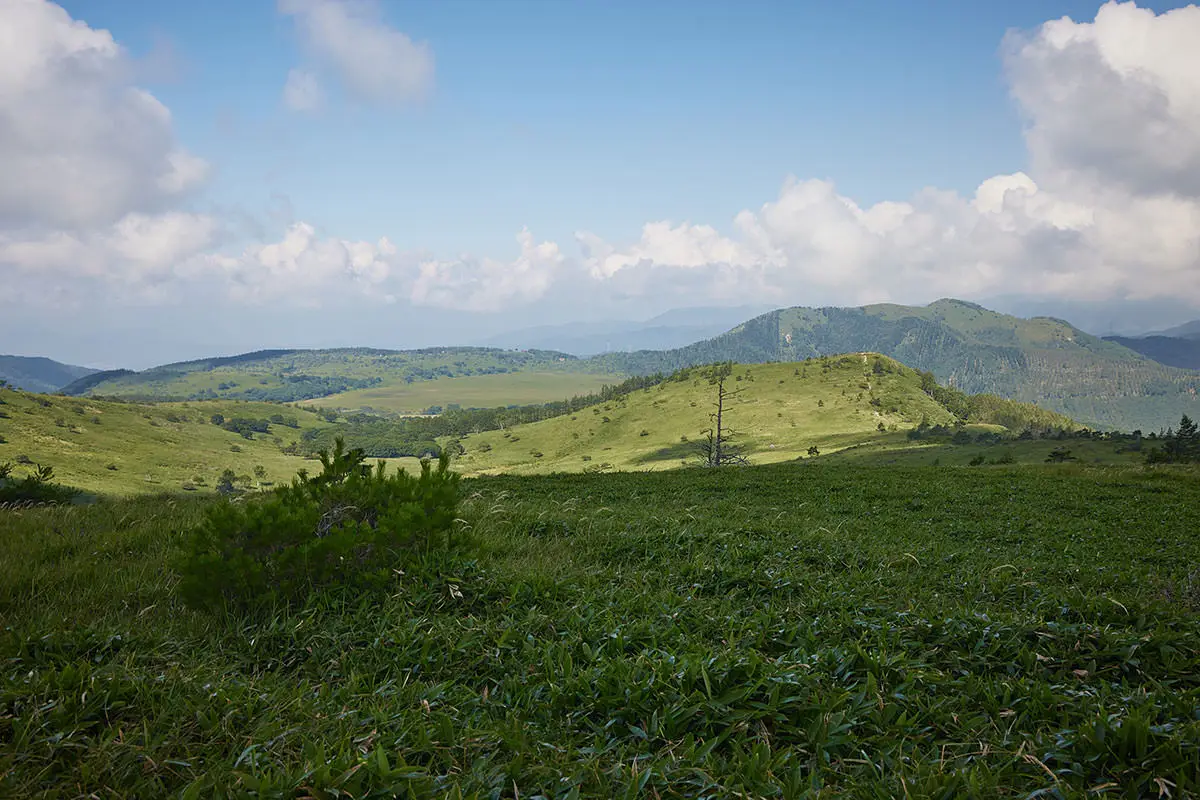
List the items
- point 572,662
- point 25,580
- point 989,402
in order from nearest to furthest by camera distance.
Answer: point 572,662 → point 25,580 → point 989,402

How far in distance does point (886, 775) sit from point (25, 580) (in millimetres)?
7028

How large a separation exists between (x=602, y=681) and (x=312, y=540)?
3.16 metres

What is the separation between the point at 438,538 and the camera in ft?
20.3

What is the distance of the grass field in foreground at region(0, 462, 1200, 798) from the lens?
9.39 ft

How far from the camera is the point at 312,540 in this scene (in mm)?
5367

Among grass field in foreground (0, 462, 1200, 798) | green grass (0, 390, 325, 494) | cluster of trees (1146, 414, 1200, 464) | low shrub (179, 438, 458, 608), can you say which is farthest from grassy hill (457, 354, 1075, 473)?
low shrub (179, 438, 458, 608)

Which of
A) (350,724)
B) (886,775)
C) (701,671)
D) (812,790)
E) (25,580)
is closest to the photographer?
(812,790)

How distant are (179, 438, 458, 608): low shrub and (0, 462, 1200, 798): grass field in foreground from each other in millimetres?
285

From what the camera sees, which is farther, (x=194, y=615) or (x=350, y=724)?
(x=194, y=615)

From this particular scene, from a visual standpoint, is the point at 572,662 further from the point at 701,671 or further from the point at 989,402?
the point at 989,402

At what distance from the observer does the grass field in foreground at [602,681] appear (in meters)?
2.86

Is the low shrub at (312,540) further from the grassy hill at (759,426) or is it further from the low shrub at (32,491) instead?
the grassy hill at (759,426)

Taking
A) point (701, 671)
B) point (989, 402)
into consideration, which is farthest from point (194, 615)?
point (989, 402)

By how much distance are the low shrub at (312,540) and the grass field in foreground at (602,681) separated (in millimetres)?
285
